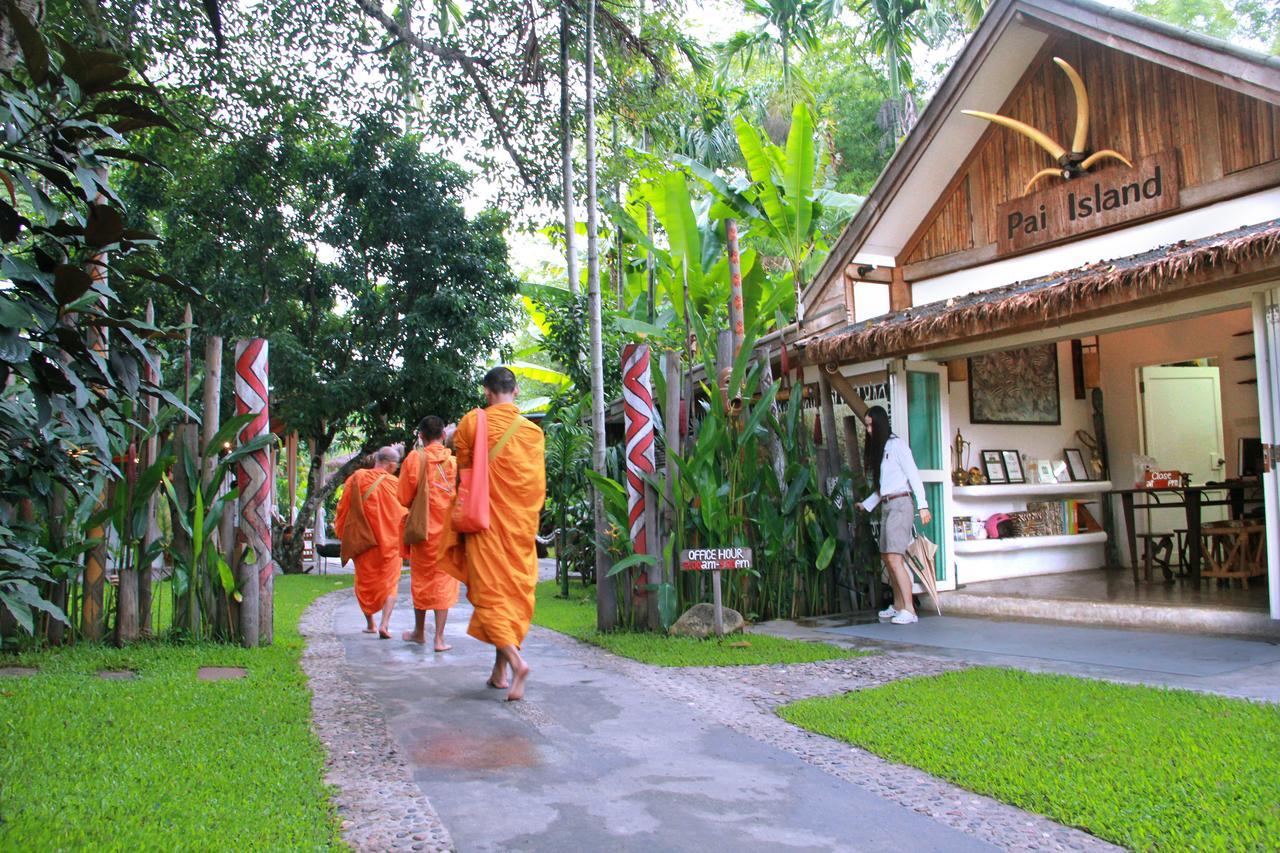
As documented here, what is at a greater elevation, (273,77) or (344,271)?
(273,77)

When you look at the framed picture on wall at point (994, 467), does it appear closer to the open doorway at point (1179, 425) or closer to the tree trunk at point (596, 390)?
the open doorway at point (1179, 425)

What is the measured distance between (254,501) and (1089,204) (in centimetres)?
728

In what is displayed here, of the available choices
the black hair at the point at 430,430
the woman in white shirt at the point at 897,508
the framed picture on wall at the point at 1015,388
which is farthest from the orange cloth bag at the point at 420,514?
the framed picture on wall at the point at 1015,388

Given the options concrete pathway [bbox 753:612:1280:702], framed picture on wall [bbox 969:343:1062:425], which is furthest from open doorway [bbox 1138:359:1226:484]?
concrete pathway [bbox 753:612:1280:702]

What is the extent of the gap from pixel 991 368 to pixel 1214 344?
8.10ft

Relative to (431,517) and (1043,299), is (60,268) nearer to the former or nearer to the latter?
(431,517)

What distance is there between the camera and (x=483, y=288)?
600 inches

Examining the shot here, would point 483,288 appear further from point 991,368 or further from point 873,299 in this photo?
point 991,368

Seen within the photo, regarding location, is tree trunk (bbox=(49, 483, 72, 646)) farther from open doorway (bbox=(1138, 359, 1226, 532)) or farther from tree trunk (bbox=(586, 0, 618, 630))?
open doorway (bbox=(1138, 359, 1226, 532))

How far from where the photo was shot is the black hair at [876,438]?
824 centimetres

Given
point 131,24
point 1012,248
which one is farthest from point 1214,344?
point 131,24

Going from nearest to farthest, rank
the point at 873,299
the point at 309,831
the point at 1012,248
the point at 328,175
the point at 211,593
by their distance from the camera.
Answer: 1. the point at 309,831
2. the point at 211,593
3. the point at 1012,248
4. the point at 873,299
5. the point at 328,175

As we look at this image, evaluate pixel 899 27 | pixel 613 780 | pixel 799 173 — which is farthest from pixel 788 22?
pixel 613 780

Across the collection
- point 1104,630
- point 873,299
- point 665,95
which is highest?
point 665,95
